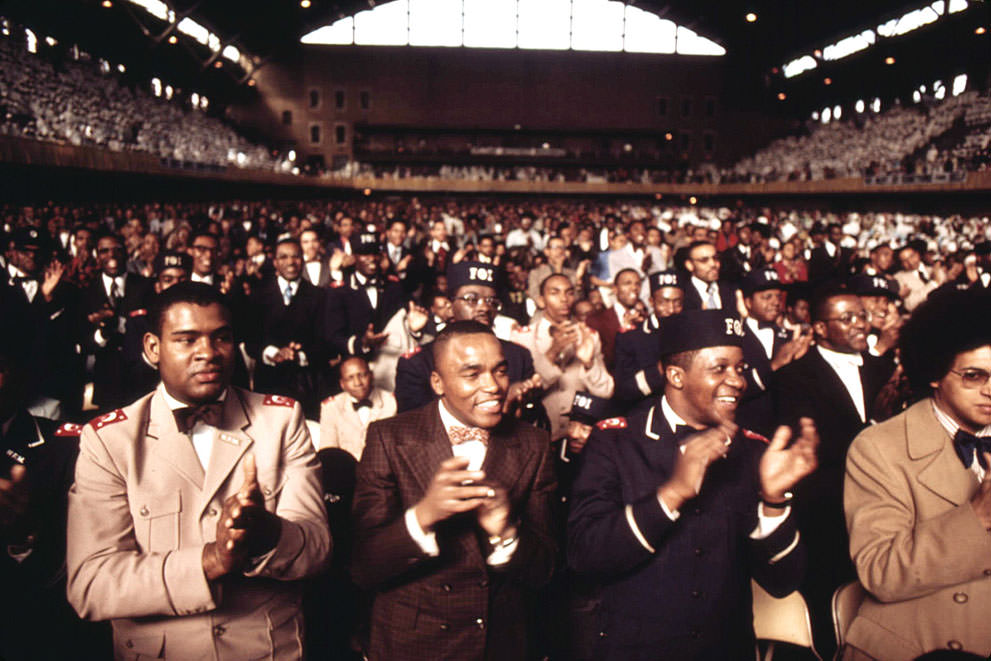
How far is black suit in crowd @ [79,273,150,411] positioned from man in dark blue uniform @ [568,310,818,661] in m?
4.10

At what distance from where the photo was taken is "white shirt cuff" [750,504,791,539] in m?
2.13

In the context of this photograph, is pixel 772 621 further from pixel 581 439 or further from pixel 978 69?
pixel 978 69

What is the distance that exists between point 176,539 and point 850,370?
3.31m

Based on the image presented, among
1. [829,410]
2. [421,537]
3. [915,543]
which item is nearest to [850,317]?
[829,410]

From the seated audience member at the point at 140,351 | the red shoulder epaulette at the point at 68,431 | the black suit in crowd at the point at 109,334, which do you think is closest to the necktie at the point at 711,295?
the seated audience member at the point at 140,351

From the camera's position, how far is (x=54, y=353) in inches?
173

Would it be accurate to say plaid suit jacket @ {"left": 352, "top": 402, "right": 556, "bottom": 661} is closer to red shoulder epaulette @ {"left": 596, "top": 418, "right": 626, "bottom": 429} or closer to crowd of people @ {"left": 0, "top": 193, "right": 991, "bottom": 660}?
crowd of people @ {"left": 0, "top": 193, "right": 991, "bottom": 660}

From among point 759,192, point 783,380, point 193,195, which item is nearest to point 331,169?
point 193,195

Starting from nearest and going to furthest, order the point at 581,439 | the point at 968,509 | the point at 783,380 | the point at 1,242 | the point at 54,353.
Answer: the point at 968,509, the point at 581,439, the point at 783,380, the point at 54,353, the point at 1,242

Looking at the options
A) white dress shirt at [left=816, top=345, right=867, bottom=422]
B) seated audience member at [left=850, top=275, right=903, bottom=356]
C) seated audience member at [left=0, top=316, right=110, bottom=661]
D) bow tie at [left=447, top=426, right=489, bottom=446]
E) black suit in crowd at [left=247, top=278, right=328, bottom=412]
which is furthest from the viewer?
black suit in crowd at [left=247, top=278, right=328, bottom=412]

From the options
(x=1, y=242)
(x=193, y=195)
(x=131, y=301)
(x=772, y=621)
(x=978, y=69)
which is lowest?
(x=772, y=621)

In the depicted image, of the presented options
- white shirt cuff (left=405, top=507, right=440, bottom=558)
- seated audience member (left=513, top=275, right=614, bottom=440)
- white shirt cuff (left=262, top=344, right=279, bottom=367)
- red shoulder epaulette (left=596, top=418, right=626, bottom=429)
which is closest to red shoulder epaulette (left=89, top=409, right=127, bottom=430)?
white shirt cuff (left=405, top=507, right=440, bottom=558)

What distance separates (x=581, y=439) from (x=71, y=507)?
2.16 meters

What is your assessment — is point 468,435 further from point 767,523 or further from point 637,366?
point 637,366
